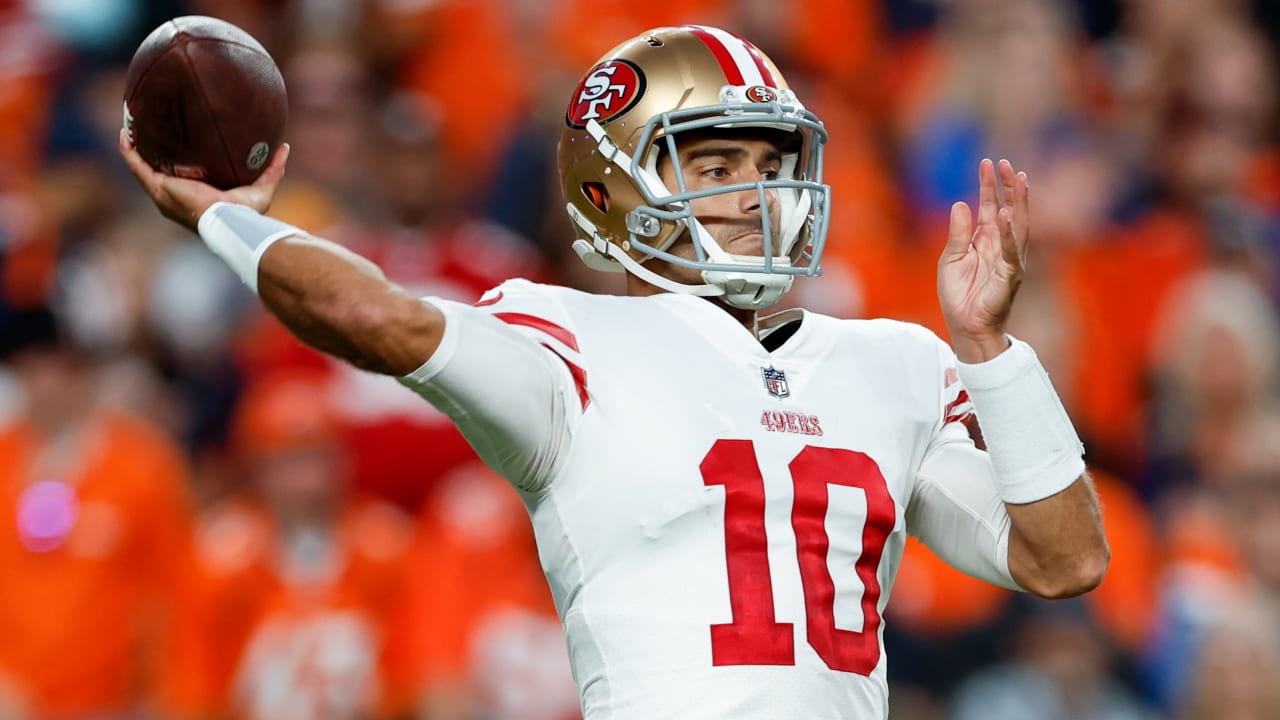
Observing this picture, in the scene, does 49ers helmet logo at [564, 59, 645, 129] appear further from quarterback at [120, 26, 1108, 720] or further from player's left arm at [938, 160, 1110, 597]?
player's left arm at [938, 160, 1110, 597]

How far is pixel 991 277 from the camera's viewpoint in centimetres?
303

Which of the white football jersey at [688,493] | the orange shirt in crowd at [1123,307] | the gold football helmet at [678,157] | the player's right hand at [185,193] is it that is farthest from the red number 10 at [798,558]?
the orange shirt in crowd at [1123,307]

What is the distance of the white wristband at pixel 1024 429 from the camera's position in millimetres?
3000

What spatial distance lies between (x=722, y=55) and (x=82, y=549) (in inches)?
145

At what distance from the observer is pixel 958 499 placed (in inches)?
125

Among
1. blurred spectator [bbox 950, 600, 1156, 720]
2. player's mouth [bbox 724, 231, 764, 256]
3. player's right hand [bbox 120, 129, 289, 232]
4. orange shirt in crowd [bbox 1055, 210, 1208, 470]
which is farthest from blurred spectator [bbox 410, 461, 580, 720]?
player's right hand [bbox 120, 129, 289, 232]

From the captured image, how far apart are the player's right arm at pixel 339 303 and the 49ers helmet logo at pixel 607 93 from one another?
27.8 inches

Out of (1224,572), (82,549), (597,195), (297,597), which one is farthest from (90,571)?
(1224,572)

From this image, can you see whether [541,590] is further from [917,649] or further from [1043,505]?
[1043,505]

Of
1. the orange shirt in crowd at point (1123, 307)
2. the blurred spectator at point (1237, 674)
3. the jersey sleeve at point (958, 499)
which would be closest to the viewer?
the jersey sleeve at point (958, 499)

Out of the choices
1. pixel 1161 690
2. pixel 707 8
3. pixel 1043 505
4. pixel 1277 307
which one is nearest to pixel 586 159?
pixel 1043 505

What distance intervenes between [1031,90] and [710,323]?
4.67 m

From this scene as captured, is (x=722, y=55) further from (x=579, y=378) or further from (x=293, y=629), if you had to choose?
(x=293, y=629)

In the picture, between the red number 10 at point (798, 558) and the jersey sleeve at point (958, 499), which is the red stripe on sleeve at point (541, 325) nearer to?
the red number 10 at point (798, 558)
